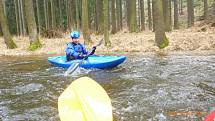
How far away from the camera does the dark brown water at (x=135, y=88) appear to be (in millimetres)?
6156

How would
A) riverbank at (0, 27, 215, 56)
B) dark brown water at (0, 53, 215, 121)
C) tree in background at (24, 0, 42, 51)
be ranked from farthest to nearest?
tree in background at (24, 0, 42, 51) < riverbank at (0, 27, 215, 56) < dark brown water at (0, 53, 215, 121)

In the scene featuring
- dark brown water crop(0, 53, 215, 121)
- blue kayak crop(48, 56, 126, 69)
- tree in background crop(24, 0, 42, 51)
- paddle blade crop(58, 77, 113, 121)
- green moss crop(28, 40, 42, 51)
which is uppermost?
tree in background crop(24, 0, 42, 51)

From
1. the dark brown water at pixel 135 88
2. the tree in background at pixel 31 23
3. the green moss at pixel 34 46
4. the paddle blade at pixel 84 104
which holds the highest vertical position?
the tree in background at pixel 31 23

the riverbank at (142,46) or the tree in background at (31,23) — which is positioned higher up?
the tree in background at (31,23)

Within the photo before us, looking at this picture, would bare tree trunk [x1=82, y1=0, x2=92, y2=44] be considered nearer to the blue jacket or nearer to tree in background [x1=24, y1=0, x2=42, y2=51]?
tree in background [x1=24, y1=0, x2=42, y2=51]

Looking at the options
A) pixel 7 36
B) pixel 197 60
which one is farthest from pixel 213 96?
pixel 7 36

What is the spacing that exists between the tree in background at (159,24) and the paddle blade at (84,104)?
39.1ft

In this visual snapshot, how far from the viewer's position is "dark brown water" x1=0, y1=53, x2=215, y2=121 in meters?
6.16

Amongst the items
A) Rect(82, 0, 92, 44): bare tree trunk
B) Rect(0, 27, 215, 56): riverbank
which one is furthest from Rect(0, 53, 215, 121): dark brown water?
Rect(82, 0, 92, 44): bare tree trunk

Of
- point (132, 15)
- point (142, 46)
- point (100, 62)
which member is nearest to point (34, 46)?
point (142, 46)

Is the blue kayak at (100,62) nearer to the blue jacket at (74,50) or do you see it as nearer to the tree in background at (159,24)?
the blue jacket at (74,50)

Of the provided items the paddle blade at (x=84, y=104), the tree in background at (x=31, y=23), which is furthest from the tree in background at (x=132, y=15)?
the paddle blade at (x=84, y=104)

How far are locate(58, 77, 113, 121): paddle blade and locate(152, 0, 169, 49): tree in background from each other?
1192 cm

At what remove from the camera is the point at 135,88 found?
816cm
